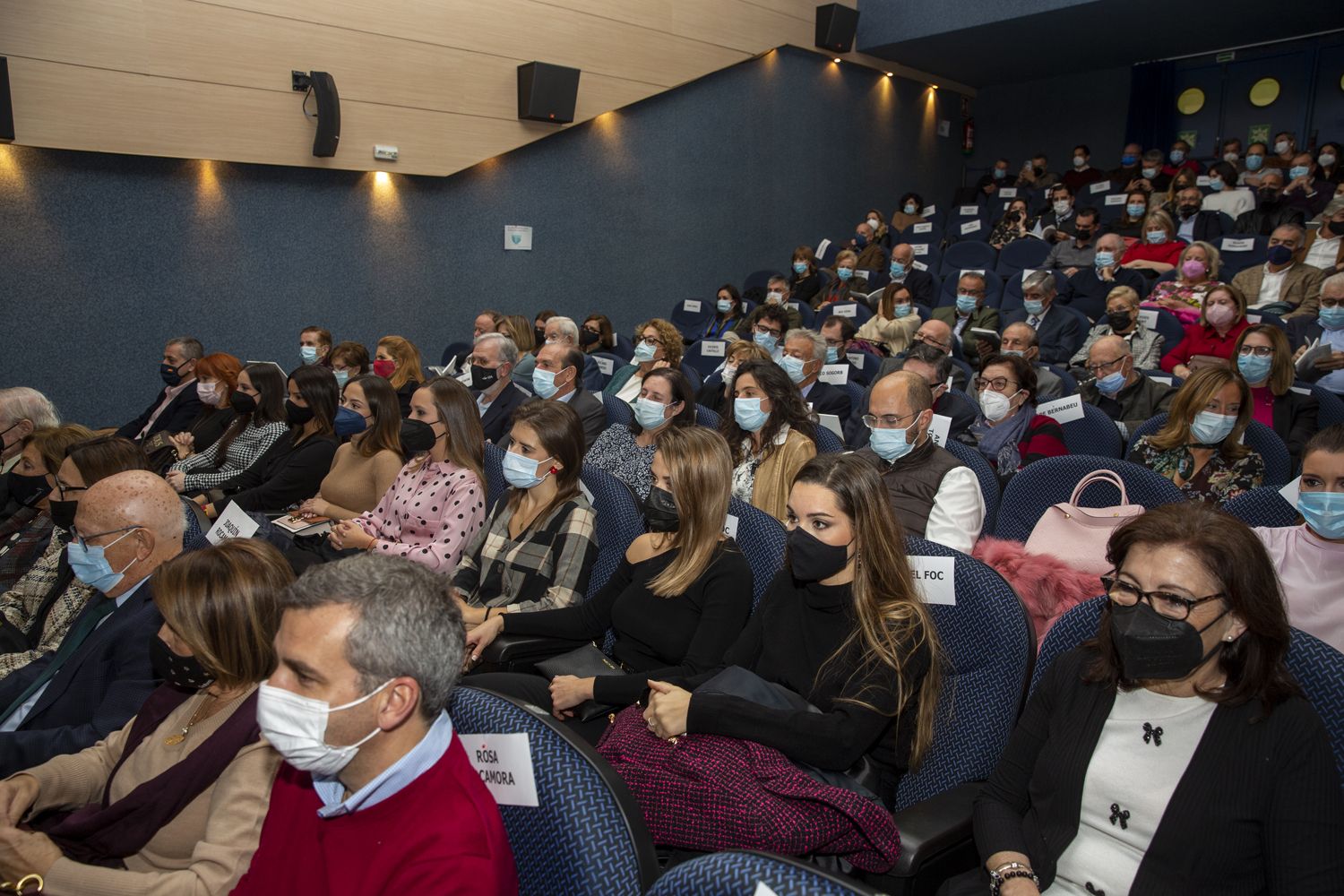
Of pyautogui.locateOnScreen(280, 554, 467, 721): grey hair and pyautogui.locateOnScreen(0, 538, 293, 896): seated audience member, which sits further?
pyautogui.locateOnScreen(0, 538, 293, 896): seated audience member

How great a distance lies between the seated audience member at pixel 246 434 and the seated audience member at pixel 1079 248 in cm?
702

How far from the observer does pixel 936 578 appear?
1.86 meters

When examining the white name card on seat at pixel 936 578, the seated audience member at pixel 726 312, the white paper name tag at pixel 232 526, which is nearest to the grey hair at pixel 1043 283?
the seated audience member at pixel 726 312

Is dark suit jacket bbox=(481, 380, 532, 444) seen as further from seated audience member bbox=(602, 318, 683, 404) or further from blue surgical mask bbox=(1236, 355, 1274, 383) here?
blue surgical mask bbox=(1236, 355, 1274, 383)

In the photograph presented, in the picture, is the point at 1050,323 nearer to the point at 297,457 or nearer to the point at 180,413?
the point at 297,457

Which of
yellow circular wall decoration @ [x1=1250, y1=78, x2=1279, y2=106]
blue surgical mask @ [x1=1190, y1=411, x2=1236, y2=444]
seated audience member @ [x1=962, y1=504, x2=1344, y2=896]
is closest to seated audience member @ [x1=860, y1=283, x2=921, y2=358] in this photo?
blue surgical mask @ [x1=1190, y1=411, x2=1236, y2=444]

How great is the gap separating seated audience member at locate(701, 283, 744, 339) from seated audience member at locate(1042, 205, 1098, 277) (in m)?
2.99

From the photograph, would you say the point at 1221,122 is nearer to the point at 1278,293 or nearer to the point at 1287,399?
the point at 1278,293

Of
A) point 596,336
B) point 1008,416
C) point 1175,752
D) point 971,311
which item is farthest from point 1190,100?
point 1175,752

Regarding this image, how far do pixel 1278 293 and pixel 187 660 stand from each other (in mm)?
7527

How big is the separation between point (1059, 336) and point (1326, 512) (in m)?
4.42

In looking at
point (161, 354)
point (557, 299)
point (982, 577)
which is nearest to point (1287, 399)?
point (982, 577)

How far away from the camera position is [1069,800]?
1.49 m

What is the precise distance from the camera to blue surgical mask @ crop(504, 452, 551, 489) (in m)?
2.82
